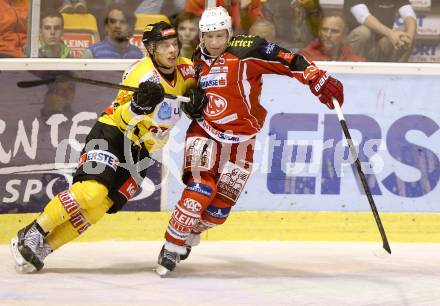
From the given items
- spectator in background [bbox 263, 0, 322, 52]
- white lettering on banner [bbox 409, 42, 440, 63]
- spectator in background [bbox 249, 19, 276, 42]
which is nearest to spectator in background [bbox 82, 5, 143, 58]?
spectator in background [bbox 249, 19, 276, 42]

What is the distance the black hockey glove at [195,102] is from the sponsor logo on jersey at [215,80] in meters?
0.05

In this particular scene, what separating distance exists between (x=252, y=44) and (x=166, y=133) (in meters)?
0.65

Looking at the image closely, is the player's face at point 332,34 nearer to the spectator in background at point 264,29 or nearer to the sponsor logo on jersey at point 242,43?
the spectator in background at point 264,29

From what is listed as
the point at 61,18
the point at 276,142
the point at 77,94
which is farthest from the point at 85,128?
the point at 276,142

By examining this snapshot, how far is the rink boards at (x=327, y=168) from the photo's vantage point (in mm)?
7078

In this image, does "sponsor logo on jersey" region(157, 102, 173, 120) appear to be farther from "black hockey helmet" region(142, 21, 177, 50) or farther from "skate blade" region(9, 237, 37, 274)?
"skate blade" region(9, 237, 37, 274)

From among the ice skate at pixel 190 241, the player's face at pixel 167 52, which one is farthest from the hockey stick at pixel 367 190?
the ice skate at pixel 190 241

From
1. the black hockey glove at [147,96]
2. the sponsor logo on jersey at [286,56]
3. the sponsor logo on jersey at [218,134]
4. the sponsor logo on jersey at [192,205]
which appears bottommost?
the sponsor logo on jersey at [192,205]

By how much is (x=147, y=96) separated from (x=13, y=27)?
1.80 metres

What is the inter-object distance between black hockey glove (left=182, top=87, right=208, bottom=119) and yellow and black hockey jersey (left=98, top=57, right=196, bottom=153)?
45 millimetres

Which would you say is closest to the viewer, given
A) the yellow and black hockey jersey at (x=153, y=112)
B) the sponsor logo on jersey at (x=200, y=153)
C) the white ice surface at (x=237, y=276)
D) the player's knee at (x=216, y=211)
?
the white ice surface at (x=237, y=276)

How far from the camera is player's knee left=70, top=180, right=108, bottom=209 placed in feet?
18.4

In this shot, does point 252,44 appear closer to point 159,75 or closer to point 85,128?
point 159,75

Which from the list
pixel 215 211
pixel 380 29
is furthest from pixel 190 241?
pixel 380 29
